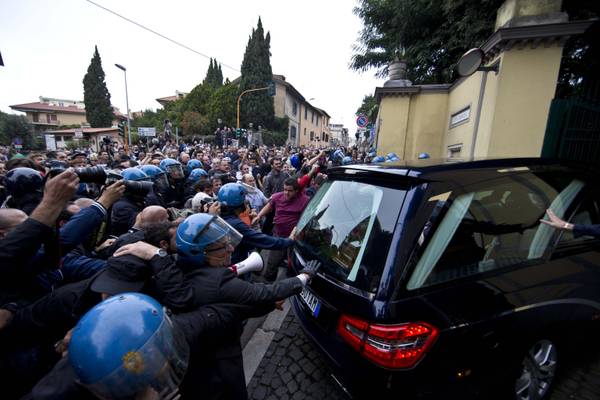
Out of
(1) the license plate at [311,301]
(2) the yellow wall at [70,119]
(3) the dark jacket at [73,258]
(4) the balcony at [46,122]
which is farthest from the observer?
(2) the yellow wall at [70,119]

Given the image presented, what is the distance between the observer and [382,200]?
1.84 meters

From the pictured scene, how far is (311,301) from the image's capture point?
85.1 inches

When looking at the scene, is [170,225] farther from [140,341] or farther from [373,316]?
[373,316]

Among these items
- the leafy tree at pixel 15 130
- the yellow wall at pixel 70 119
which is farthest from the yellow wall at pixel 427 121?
the yellow wall at pixel 70 119

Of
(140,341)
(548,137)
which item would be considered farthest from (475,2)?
(140,341)

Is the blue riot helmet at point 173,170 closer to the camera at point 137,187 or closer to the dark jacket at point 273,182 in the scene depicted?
the dark jacket at point 273,182

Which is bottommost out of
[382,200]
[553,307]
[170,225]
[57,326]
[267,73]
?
[57,326]

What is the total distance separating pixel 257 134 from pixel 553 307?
1322 inches

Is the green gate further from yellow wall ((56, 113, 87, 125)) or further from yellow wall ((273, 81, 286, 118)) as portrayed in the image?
yellow wall ((56, 113, 87, 125))

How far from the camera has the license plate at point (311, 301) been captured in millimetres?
2061

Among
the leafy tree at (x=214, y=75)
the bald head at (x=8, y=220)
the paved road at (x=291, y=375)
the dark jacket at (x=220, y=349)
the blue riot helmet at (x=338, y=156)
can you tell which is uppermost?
the leafy tree at (x=214, y=75)

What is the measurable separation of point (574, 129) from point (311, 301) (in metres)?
6.06

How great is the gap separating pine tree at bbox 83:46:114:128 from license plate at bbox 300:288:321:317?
5725 cm

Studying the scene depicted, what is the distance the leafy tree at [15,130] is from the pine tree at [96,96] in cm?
810
